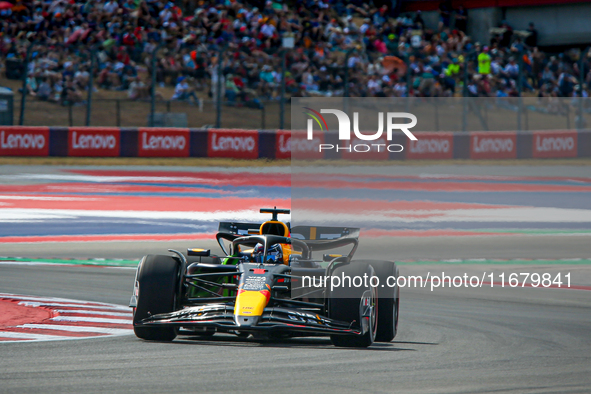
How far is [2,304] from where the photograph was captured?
9.06 m

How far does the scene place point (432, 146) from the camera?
2644 centimetres

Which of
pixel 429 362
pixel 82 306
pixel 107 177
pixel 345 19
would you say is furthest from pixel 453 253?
pixel 345 19

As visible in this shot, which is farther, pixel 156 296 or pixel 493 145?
pixel 493 145

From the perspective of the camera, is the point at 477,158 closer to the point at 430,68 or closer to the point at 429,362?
the point at 430,68

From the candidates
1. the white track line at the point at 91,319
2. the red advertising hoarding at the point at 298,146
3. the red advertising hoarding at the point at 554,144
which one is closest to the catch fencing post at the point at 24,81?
the red advertising hoarding at the point at 298,146

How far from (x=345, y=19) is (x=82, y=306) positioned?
25.5 m

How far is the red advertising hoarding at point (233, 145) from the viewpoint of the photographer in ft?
87.1

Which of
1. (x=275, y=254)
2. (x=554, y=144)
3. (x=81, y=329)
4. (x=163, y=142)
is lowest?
(x=81, y=329)

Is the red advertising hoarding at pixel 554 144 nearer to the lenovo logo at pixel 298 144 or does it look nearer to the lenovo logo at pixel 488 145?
the lenovo logo at pixel 488 145

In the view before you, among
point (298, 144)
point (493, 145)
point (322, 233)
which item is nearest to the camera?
point (322, 233)

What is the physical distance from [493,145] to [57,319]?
20.5 m

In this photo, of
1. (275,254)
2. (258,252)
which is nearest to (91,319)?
(258,252)

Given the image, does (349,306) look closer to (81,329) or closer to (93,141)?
(81,329)

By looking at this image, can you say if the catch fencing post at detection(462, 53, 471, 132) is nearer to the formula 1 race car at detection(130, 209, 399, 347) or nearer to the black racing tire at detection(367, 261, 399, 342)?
the formula 1 race car at detection(130, 209, 399, 347)
